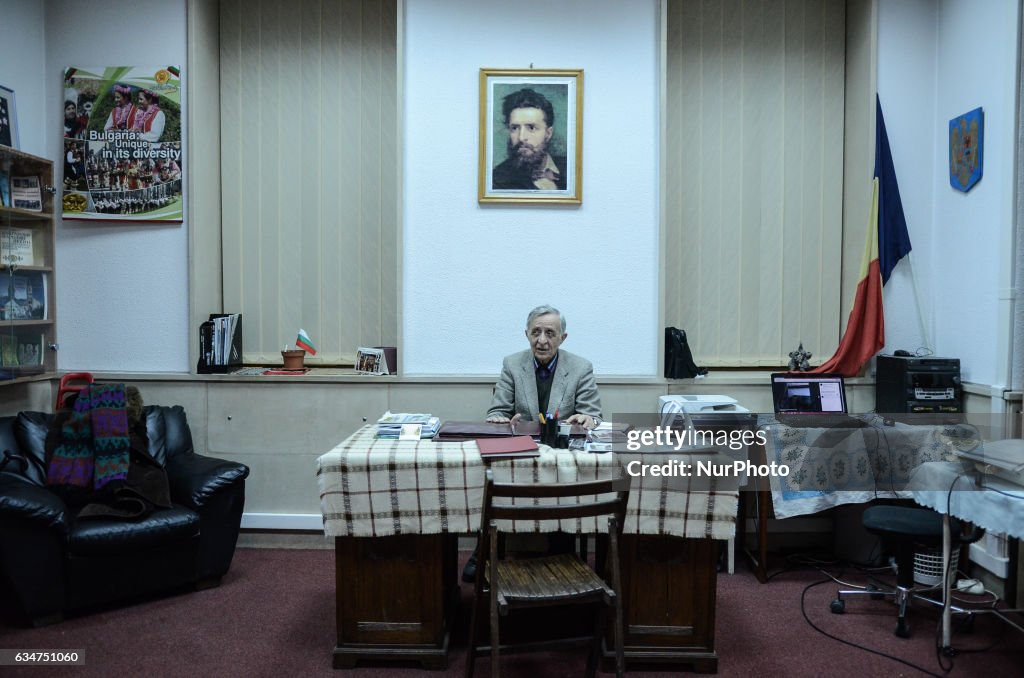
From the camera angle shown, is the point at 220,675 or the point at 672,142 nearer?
the point at 220,675

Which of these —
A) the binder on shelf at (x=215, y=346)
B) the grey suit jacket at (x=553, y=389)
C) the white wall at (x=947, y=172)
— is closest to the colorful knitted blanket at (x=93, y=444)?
the binder on shelf at (x=215, y=346)

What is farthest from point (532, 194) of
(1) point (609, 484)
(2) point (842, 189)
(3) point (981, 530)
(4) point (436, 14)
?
(3) point (981, 530)

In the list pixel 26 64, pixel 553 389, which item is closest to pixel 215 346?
pixel 26 64

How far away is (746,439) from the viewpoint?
3627 millimetres

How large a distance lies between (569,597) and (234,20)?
3947mm

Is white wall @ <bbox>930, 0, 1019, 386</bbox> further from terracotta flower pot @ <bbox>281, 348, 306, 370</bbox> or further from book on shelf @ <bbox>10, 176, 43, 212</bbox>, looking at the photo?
book on shelf @ <bbox>10, 176, 43, 212</bbox>

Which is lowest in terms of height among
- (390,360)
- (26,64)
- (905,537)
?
(905,537)

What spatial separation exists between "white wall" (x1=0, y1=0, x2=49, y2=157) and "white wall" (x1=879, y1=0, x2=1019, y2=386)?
489 centimetres

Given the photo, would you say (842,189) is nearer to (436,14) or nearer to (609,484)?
(436,14)

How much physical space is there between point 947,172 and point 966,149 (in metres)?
0.23

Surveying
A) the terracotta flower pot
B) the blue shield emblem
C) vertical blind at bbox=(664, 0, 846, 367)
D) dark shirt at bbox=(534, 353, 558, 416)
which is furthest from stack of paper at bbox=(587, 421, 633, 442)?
the blue shield emblem

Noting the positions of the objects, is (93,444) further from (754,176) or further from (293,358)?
(754,176)

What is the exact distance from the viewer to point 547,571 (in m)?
2.53

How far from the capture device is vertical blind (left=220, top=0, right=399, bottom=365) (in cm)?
429
